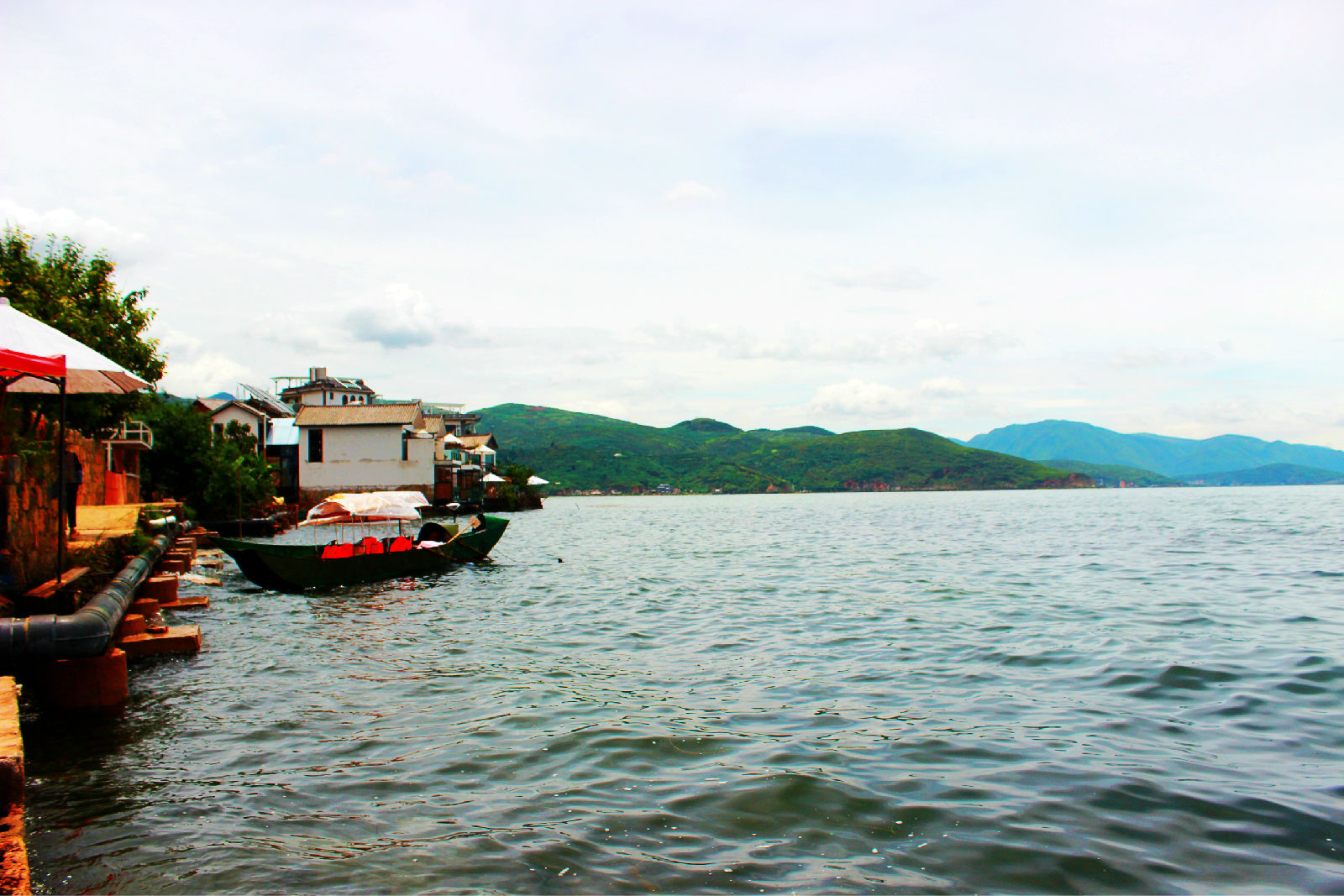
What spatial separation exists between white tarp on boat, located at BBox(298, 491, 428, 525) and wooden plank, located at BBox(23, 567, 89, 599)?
10563mm

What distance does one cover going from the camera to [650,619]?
15.0 metres

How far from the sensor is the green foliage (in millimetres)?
37938

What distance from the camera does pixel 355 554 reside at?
68.9 feet

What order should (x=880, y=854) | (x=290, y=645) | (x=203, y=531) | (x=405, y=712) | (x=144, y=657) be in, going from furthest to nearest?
(x=203, y=531) < (x=290, y=645) < (x=144, y=657) < (x=405, y=712) < (x=880, y=854)

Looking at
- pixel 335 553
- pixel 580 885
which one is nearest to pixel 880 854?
pixel 580 885

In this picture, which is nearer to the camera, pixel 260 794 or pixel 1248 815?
pixel 1248 815

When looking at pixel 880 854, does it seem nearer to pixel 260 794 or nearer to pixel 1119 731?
pixel 1119 731

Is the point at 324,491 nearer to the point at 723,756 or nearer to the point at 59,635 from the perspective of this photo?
the point at 59,635

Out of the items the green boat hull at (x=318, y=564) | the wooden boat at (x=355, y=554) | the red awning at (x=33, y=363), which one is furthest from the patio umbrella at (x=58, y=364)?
the wooden boat at (x=355, y=554)

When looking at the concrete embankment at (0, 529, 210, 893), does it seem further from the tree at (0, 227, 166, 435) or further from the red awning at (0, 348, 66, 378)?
the tree at (0, 227, 166, 435)

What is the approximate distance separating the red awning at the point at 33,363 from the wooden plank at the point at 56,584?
2402 millimetres

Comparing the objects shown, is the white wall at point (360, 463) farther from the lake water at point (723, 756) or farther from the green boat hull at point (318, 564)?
the lake water at point (723, 756)

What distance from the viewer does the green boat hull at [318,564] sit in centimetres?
1895

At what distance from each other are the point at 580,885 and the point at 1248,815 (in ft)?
16.0
